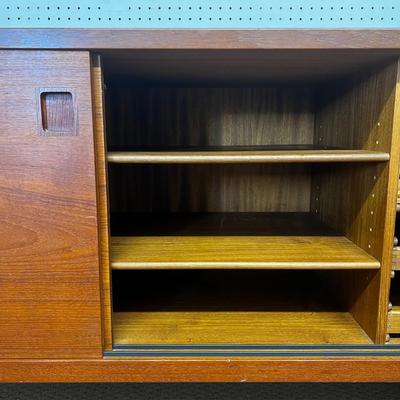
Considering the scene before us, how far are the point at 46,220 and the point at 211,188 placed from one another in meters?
0.63

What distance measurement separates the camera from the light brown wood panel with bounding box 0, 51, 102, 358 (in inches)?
27.5

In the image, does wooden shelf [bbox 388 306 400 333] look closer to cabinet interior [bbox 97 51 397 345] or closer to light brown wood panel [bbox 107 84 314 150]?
cabinet interior [bbox 97 51 397 345]

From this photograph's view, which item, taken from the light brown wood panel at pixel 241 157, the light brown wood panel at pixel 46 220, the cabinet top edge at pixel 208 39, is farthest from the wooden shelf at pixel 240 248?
the cabinet top edge at pixel 208 39

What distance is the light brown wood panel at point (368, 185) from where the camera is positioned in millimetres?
762

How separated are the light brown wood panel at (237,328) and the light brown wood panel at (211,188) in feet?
1.35

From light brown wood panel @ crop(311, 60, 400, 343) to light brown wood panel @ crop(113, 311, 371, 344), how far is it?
62 millimetres

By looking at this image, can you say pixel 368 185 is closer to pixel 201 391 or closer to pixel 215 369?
pixel 215 369

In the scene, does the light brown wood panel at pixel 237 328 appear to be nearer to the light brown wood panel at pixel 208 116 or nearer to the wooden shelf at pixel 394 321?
the wooden shelf at pixel 394 321

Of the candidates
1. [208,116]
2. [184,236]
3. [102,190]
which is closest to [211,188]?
[208,116]

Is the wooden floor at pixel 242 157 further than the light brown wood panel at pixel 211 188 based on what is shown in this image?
No
